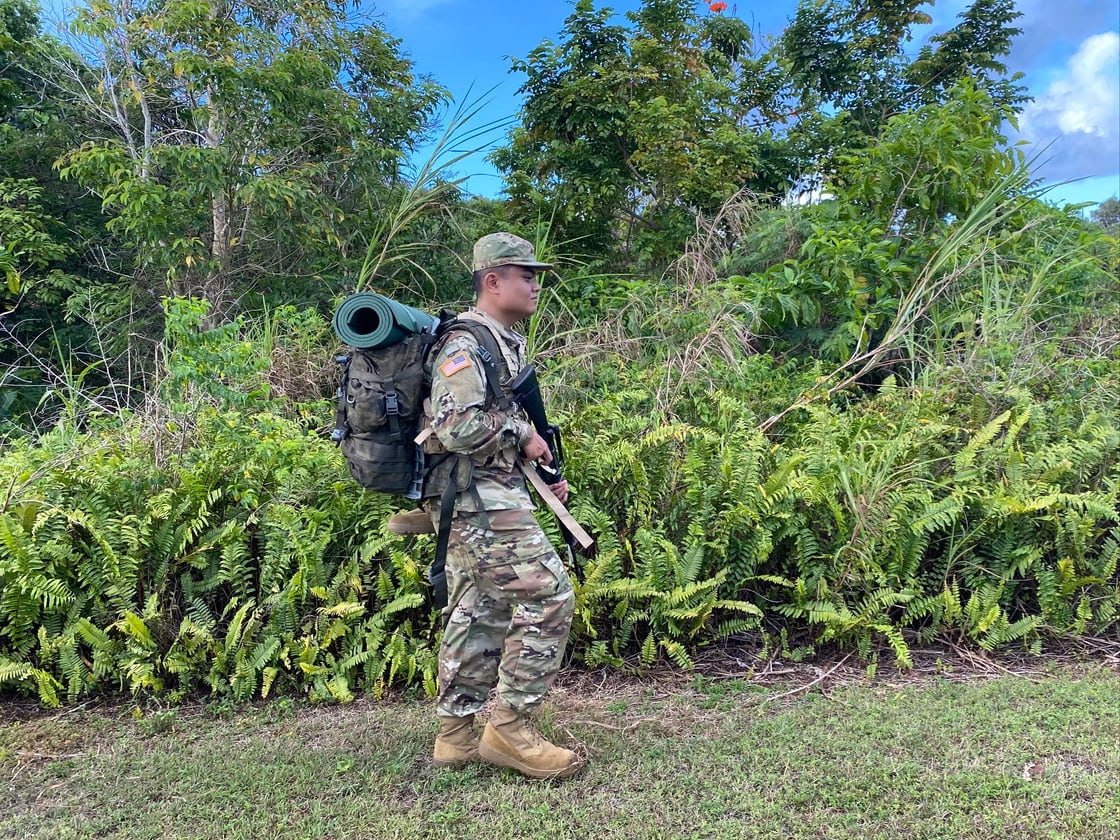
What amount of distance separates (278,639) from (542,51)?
7.54 meters

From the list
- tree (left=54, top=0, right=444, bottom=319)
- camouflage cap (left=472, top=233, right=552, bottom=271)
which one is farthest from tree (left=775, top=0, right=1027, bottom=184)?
camouflage cap (left=472, top=233, right=552, bottom=271)

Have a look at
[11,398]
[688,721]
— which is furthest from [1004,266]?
[11,398]

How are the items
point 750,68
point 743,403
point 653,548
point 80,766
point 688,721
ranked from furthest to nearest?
point 750,68, point 743,403, point 653,548, point 688,721, point 80,766

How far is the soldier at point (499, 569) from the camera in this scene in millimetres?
2635

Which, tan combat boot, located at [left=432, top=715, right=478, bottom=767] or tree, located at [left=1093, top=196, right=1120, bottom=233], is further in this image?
tree, located at [left=1093, top=196, right=1120, bottom=233]

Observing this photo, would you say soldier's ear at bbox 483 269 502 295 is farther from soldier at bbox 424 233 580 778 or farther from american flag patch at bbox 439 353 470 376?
american flag patch at bbox 439 353 470 376

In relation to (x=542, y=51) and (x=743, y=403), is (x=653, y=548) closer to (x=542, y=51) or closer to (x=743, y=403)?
(x=743, y=403)

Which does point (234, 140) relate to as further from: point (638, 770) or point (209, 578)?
point (638, 770)

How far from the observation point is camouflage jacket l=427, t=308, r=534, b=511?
2.48 metres

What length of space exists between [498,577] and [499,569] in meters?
0.03

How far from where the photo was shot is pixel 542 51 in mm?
8672

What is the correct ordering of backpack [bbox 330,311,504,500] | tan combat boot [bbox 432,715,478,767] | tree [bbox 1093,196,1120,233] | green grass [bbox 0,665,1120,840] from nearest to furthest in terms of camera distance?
1. green grass [bbox 0,665,1120,840]
2. backpack [bbox 330,311,504,500]
3. tan combat boot [bbox 432,715,478,767]
4. tree [bbox 1093,196,1120,233]

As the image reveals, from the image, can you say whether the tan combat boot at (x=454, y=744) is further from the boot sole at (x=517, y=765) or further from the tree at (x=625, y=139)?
the tree at (x=625, y=139)

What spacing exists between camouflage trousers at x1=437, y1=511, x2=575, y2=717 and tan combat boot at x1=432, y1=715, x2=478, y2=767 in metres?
0.05
